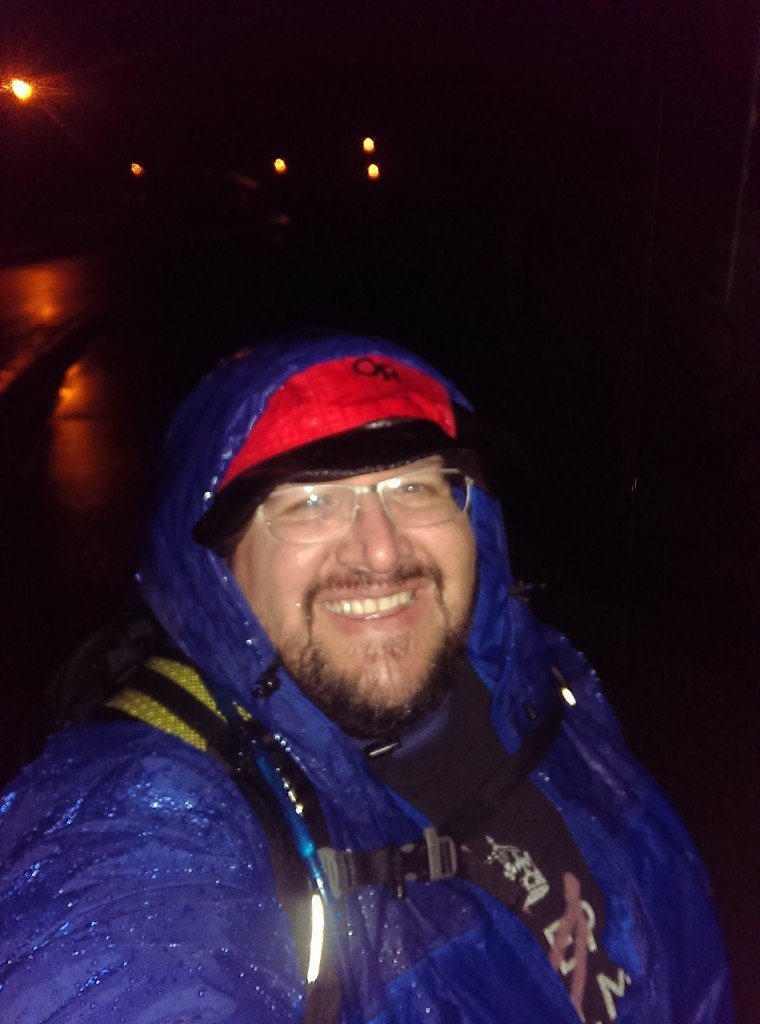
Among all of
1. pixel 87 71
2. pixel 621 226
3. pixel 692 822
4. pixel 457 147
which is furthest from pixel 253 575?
pixel 87 71

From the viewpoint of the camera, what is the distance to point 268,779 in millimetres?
1263

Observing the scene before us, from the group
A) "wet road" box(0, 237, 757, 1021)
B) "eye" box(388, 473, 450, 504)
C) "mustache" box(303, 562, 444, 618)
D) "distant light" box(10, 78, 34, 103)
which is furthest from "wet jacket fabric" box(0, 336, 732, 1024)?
"distant light" box(10, 78, 34, 103)

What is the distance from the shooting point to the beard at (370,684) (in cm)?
155

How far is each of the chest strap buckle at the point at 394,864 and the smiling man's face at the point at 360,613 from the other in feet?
0.84

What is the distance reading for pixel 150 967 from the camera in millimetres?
1021

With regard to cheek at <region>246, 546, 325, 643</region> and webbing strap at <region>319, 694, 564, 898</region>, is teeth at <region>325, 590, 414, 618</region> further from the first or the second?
webbing strap at <region>319, 694, 564, 898</region>

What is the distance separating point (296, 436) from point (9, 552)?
4.90 meters

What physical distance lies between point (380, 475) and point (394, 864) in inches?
30.2

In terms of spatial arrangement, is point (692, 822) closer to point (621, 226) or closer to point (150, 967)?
point (150, 967)

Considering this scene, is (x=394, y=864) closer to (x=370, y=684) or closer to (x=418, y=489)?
(x=370, y=684)

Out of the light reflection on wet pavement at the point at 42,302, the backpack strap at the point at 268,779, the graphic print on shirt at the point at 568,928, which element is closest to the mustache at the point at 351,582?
the backpack strap at the point at 268,779

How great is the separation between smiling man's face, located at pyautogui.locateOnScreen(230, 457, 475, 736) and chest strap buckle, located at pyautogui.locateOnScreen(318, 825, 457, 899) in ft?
0.84

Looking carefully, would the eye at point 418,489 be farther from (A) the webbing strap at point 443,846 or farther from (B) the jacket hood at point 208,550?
(A) the webbing strap at point 443,846

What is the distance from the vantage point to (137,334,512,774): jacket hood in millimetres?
1470
